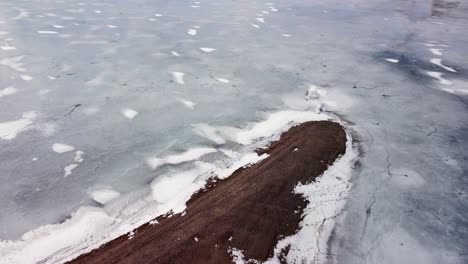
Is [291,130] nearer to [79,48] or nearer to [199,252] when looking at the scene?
[199,252]

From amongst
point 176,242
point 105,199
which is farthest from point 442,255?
point 105,199

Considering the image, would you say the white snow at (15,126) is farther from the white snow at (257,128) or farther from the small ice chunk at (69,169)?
the white snow at (257,128)

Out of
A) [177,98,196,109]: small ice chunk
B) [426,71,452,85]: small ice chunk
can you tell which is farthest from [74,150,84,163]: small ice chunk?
[426,71,452,85]: small ice chunk

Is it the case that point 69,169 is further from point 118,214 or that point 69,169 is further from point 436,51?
point 436,51

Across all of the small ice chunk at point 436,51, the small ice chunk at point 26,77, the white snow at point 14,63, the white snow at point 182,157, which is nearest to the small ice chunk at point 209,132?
the white snow at point 182,157

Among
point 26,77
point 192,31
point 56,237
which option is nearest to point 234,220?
point 56,237
